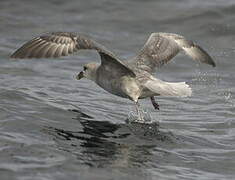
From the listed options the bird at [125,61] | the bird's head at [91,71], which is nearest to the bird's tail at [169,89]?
the bird at [125,61]

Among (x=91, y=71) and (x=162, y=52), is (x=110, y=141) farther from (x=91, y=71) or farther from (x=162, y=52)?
(x=162, y=52)

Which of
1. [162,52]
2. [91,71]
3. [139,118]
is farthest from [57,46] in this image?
[162,52]

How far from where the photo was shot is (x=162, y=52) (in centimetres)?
882

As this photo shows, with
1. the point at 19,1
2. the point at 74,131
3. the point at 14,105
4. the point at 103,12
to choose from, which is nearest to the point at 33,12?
the point at 19,1

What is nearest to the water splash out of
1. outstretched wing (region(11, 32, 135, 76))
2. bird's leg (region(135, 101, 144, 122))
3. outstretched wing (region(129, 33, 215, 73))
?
bird's leg (region(135, 101, 144, 122))

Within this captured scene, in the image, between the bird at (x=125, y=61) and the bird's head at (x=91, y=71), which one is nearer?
the bird at (x=125, y=61)

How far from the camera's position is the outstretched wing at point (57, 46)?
Result: 748 cm

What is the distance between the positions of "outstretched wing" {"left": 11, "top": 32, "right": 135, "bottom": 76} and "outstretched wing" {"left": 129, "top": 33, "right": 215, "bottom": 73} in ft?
2.27

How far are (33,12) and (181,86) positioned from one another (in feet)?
22.2

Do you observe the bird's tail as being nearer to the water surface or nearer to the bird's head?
the water surface

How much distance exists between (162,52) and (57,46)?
66.2 inches

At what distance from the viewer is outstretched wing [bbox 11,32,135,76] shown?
7480 millimetres

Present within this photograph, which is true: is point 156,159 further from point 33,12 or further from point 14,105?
point 33,12

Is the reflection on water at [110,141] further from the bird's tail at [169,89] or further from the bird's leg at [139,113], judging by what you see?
the bird's tail at [169,89]
